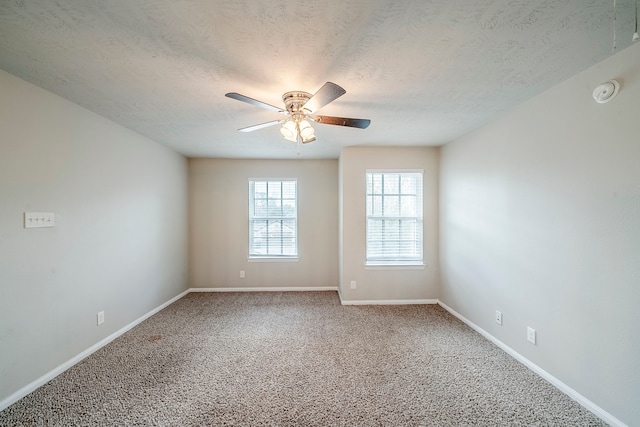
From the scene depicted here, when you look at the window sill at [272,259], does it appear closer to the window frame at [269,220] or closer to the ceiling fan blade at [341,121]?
the window frame at [269,220]

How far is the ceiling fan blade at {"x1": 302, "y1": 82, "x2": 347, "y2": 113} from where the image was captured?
4.83ft

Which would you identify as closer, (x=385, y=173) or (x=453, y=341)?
(x=453, y=341)

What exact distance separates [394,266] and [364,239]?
607mm

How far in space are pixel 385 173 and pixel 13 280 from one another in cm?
397

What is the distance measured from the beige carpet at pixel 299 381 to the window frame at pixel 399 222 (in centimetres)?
87

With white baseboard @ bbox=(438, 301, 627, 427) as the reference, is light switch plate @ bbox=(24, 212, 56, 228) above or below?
above

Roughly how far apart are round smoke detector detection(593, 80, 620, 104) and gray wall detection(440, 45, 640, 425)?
38 millimetres

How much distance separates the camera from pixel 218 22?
131 centimetres

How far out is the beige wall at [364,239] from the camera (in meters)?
3.77

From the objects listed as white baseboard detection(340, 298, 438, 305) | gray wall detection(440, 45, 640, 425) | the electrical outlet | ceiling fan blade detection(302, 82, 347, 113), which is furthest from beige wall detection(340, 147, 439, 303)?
ceiling fan blade detection(302, 82, 347, 113)

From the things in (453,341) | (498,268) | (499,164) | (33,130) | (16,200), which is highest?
(33,130)

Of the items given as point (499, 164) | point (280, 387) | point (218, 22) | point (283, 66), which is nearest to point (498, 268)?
point (499, 164)

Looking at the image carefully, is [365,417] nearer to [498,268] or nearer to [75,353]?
[498,268]

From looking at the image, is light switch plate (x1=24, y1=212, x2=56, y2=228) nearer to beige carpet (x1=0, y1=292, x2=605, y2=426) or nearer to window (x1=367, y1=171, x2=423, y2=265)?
beige carpet (x1=0, y1=292, x2=605, y2=426)
